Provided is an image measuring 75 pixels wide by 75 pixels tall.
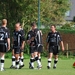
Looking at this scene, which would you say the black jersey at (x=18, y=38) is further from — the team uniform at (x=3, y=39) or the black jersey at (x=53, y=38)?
the black jersey at (x=53, y=38)

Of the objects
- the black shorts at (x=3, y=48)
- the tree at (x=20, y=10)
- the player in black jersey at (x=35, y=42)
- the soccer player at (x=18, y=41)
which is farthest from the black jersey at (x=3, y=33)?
the tree at (x=20, y=10)

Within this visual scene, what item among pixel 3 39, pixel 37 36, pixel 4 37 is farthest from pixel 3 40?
pixel 37 36

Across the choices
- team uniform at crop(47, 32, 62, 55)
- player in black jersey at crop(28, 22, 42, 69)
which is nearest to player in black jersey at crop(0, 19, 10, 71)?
player in black jersey at crop(28, 22, 42, 69)

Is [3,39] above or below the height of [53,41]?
above

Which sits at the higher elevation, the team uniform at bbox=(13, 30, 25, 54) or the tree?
the tree

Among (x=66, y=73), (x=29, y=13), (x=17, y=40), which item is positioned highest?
(x=29, y=13)

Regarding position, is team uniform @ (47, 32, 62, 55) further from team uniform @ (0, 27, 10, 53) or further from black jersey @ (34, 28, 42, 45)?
team uniform @ (0, 27, 10, 53)

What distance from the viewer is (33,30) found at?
20172 mm

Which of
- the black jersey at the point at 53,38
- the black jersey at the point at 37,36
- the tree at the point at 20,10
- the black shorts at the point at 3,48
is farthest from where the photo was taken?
the tree at the point at 20,10

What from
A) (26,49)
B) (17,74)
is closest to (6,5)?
(26,49)

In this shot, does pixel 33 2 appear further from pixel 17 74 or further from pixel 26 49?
pixel 17 74

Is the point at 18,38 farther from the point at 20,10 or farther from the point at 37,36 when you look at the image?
the point at 20,10

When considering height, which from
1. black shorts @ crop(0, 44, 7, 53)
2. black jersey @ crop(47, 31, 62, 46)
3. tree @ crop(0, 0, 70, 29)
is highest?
tree @ crop(0, 0, 70, 29)

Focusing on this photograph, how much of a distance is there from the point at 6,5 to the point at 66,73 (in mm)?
25918
